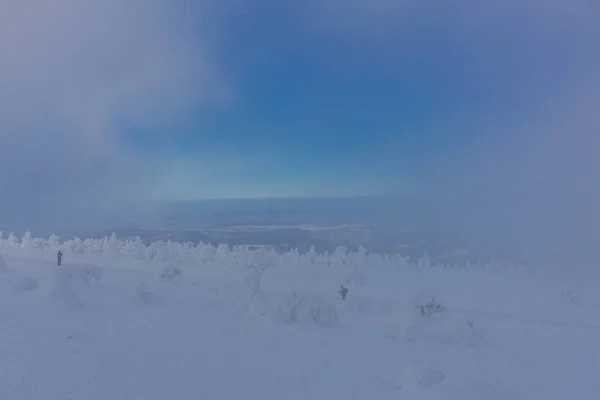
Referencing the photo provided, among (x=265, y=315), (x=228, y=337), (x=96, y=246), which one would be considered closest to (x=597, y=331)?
(x=265, y=315)

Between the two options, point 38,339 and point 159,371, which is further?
point 38,339

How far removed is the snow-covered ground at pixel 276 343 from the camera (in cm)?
558

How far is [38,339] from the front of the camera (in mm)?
6766

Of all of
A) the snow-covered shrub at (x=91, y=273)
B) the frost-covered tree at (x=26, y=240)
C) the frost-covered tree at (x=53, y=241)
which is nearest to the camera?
the snow-covered shrub at (x=91, y=273)

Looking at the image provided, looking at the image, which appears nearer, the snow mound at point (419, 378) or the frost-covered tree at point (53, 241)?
the snow mound at point (419, 378)

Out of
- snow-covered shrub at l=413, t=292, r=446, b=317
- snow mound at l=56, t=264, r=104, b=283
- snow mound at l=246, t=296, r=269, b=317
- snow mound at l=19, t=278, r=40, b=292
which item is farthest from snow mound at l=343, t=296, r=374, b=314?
snow mound at l=19, t=278, r=40, b=292

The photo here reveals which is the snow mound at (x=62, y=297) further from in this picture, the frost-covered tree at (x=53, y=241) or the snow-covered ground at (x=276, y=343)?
the frost-covered tree at (x=53, y=241)

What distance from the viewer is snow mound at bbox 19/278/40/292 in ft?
35.4

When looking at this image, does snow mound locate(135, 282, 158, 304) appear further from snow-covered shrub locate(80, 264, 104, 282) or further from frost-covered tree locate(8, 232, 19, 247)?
frost-covered tree locate(8, 232, 19, 247)

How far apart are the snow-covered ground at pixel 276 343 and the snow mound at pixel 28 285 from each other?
1.2 inches

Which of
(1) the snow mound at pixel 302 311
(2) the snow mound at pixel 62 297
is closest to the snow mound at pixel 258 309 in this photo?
(1) the snow mound at pixel 302 311

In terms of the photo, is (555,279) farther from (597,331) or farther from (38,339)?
(38,339)

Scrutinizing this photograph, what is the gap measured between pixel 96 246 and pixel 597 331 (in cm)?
2651

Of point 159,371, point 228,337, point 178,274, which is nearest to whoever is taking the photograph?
point 159,371
